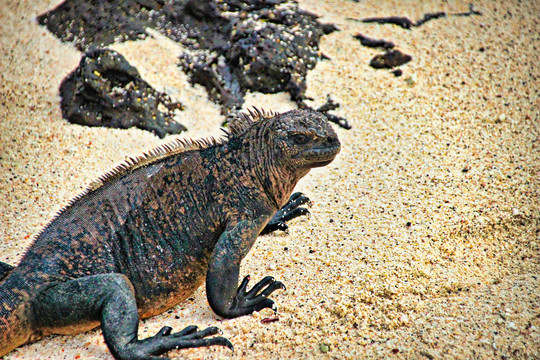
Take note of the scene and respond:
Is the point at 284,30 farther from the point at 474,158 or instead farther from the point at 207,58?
the point at 474,158

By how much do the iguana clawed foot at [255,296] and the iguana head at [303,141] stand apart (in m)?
0.86

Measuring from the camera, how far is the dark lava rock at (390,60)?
19.1 ft

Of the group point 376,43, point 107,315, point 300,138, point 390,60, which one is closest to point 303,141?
point 300,138

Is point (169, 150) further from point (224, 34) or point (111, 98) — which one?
point (224, 34)

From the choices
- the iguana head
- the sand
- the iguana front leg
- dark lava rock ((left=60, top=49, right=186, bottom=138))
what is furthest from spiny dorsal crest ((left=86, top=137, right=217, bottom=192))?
dark lava rock ((left=60, top=49, right=186, bottom=138))

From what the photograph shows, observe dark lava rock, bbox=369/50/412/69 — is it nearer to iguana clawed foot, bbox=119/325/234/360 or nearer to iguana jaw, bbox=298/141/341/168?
iguana jaw, bbox=298/141/341/168

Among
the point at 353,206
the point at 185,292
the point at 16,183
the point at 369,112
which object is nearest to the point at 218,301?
the point at 185,292

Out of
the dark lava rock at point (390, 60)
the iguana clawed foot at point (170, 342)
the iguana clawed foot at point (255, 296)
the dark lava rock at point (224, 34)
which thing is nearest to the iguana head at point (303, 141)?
the iguana clawed foot at point (255, 296)

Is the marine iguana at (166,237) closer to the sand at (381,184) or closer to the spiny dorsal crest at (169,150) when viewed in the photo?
the spiny dorsal crest at (169,150)

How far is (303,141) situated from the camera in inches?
126

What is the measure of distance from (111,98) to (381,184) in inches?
118

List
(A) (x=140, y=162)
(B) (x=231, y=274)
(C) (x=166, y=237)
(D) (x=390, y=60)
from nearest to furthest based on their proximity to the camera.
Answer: (B) (x=231, y=274) < (C) (x=166, y=237) < (A) (x=140, y=162) < (D) (x=390, y=60)

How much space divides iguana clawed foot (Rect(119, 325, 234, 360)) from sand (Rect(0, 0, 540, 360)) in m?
0.08

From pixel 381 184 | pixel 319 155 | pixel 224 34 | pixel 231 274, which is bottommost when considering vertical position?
pixel 381 184
